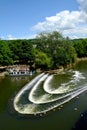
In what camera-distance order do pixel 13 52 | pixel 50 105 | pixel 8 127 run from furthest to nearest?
1. pixel 13 52
2. pixel 50 105
3. pixel 8 127

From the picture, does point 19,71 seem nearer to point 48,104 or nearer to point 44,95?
point 44,95

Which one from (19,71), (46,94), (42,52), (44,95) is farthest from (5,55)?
(44,95)

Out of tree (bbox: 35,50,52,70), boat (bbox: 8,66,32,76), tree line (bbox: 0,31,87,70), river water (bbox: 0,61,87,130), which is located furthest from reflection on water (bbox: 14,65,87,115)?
tree line (bbox: 0,31,87,70)

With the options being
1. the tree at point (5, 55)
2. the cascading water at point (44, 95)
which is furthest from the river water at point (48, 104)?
the tree at point (5, 55)

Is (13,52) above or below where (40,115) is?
above

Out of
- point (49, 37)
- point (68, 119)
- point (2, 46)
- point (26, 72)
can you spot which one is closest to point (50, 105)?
point (68, 119)

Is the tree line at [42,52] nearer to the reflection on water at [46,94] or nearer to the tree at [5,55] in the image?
the tree at [5,55]

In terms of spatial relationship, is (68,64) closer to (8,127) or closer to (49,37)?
(49,37)

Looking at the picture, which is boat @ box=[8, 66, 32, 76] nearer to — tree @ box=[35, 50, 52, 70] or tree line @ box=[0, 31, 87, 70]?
tree line @ box=[0, 31, 87, 70]
